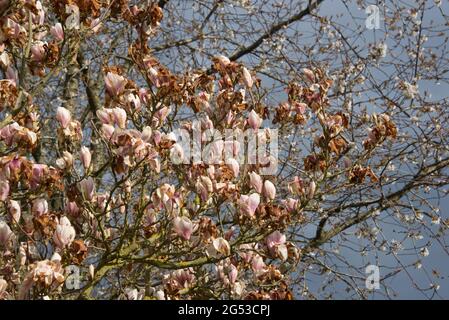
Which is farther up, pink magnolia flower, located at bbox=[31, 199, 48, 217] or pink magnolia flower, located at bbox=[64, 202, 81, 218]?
pink magnolia flower, located at bbox=[64, 202, 81, 218]

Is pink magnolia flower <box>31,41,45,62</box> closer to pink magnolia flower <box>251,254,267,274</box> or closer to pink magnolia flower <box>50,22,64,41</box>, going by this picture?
pink magnolia flower <box>50,22,64,41</box>

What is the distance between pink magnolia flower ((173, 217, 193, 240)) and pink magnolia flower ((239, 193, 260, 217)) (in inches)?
9.8

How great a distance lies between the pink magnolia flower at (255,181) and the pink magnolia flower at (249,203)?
117 mm

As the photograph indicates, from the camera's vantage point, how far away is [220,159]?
3.16 meters

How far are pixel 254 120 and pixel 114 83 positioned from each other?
71 cm

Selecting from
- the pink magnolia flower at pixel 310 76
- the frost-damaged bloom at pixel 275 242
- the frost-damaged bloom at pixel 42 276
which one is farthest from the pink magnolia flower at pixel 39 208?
the pink magnolia flower at pixel 310 76

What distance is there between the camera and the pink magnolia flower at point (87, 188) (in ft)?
9.82

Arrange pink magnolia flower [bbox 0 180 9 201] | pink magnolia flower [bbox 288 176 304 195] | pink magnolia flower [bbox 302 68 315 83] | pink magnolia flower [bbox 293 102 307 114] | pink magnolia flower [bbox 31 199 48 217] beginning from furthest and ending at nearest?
1. pink magnolia flower [bbox 302 68 315 83]
2. pink magnolia flower [bbox 293 102 307 114]
3. pink magnolia flower [bbox 288 176 304 195]
4. pink magnolia flower [bbox 31 199 48 217]
5. pink magnolia flower [bbox 0 180 9 201]

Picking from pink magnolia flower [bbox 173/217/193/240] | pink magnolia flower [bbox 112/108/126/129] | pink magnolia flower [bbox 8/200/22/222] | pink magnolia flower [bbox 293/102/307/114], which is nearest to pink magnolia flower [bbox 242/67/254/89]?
pink magnolia flower [bbox 293/102/307/114]

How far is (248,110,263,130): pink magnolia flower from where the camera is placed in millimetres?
3356

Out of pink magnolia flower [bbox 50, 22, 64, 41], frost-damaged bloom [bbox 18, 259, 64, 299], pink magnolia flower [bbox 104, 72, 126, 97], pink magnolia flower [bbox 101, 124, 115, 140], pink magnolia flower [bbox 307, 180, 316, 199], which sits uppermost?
pink magnolia flower [bbox 50, 22, 64, 41]

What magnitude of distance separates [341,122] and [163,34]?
12.7 ft

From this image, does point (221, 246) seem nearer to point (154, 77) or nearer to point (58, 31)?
point (154, 77)

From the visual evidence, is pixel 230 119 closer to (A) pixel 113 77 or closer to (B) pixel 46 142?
(A) pixel 113 77
